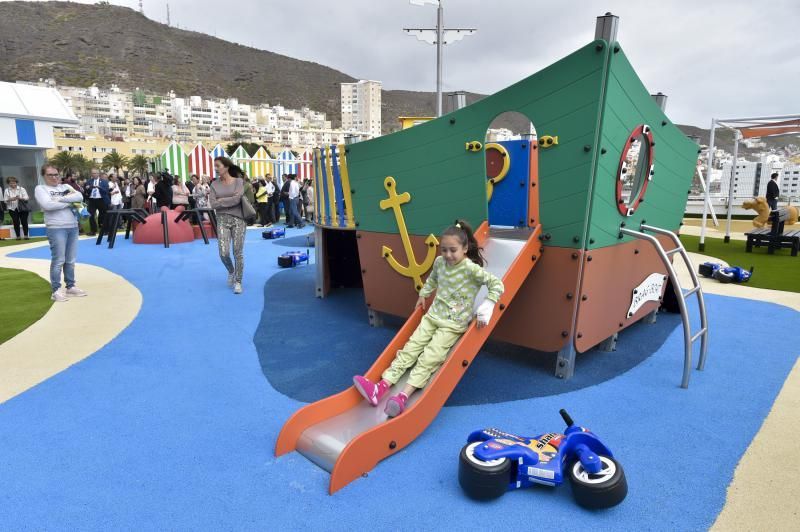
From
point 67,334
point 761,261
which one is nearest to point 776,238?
point 761,261

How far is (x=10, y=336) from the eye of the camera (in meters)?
5.43

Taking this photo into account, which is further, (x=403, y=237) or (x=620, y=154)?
(x=403, y=237)

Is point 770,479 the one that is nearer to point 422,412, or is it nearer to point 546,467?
point 546,467

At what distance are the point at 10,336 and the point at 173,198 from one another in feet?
32.5

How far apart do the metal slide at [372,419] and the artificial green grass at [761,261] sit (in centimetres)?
678

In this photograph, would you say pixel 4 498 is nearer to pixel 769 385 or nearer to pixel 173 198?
pixel 769 385

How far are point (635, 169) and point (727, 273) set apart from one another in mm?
5137

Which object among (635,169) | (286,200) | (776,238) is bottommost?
(776,238)

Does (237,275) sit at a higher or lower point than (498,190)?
lower

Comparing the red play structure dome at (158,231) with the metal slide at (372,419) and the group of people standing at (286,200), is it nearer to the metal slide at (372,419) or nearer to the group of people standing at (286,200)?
the group of people standing at (286,200)

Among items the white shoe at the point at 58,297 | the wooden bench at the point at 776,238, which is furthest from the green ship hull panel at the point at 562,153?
the wooden bench at the point at 776,238

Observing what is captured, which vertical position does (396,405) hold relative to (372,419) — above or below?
above

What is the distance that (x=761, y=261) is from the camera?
1048cm

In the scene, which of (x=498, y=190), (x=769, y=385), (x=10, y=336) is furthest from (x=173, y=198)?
(x=769, y=385)
